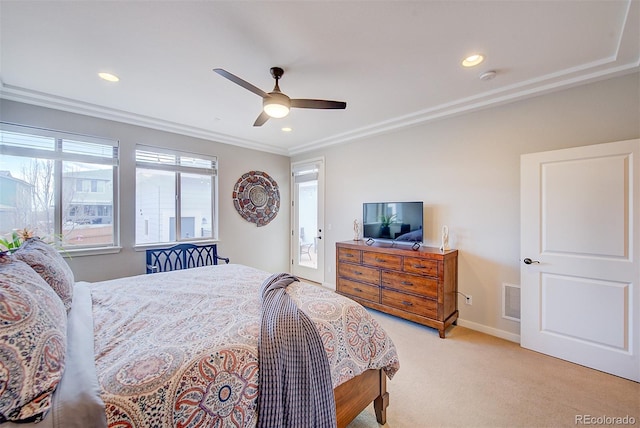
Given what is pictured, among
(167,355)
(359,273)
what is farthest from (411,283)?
(167,355)

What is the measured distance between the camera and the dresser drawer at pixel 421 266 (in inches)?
115

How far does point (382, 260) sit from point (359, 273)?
448 mm

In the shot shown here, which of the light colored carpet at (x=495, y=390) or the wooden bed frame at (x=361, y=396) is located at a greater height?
the wooden bed frame at (x=361, y=396)

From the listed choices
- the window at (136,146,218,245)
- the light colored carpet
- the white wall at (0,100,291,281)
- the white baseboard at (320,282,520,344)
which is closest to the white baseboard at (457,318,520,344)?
the white baseboard at (320,282,520,344)

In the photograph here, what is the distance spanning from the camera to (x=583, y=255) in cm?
235

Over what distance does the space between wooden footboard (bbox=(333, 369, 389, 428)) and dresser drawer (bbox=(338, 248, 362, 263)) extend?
201 cm

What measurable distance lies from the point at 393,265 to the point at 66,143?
4376 millimetres

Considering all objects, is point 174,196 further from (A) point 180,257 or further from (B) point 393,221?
(B) point 393,221

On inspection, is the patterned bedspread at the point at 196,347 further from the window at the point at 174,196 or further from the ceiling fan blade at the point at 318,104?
the window at the point at 174,196

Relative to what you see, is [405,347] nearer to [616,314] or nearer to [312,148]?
[616,314]

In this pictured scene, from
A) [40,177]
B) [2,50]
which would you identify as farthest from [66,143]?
[2,50]

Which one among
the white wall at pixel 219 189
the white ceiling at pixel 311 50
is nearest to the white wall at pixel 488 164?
the white ceiling at pixel 311 50

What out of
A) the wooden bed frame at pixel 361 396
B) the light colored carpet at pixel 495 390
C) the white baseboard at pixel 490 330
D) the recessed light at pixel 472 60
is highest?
the recessed light at pixel 472 60

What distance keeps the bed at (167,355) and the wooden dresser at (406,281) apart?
149cm
